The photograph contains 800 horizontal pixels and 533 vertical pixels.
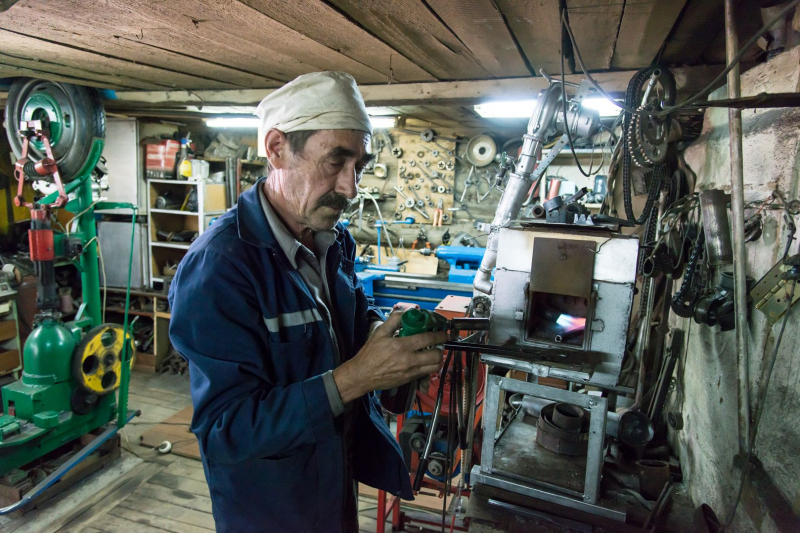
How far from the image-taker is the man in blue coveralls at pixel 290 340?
96cm

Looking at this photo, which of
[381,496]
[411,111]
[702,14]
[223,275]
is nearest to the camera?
[223,275]

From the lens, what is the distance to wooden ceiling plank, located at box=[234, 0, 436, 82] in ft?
4.42

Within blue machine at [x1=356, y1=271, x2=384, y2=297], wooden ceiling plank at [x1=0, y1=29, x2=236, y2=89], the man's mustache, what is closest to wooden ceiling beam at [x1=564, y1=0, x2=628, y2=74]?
the man's mustache

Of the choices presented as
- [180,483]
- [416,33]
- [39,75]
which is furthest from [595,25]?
[180,483]

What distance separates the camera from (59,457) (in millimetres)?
2838

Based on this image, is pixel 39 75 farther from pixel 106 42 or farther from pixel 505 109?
pixel 505 109

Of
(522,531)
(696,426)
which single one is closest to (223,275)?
(522,531)

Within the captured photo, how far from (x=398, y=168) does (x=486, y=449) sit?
363 centimetres

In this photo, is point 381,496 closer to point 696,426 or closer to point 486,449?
point 486,449

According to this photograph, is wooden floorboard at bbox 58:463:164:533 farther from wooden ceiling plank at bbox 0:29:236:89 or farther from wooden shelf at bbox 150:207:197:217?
wooden ceiling plank at bbox 0:29:236:89

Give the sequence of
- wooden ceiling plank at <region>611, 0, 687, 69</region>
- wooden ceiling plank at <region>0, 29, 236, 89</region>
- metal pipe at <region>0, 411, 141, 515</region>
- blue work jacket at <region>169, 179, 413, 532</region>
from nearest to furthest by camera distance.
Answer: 1. blue work jacket at <region>169, 179, 413, 532</region>
2. wooden ceiling plank at <region>611, 0, 687, 69</region>
3. wooden ceiling plank at <region>0, 29, 236, 89</region>
4. metal pipe at <region>0, 411, 141, 515</region>

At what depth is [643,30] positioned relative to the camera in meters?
1.49

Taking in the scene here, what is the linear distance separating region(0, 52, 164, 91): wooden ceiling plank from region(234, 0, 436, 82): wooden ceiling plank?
1.45 m

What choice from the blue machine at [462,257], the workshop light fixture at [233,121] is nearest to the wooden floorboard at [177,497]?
the blue machine at [462,257]
